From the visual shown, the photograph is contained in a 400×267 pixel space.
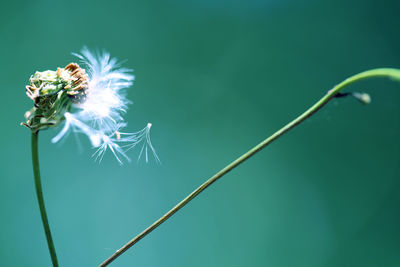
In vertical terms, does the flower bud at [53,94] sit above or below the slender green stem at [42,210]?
above

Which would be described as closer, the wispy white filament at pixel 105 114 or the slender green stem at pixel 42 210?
the slender green stem at pixel 42 210

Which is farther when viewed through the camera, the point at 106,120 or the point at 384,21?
the point at 384,21

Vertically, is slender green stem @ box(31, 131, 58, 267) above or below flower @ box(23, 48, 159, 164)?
below

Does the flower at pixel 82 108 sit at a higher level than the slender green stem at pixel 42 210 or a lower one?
higher

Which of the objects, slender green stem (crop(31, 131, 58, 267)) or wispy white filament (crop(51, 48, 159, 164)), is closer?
slender green stem (crop(31, 131, 58, 267))

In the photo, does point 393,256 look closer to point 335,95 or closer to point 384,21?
point 384,21

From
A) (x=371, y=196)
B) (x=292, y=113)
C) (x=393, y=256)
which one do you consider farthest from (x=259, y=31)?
(x=393, y=256)
